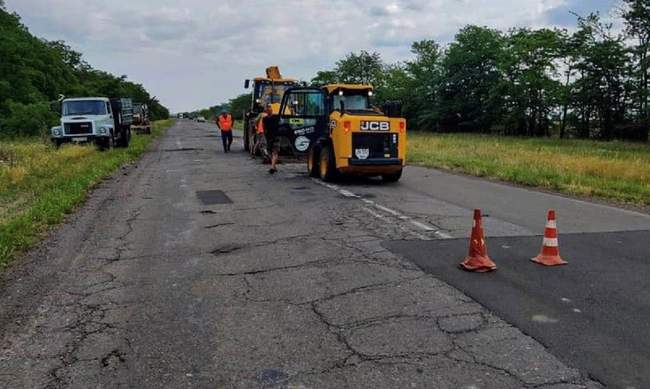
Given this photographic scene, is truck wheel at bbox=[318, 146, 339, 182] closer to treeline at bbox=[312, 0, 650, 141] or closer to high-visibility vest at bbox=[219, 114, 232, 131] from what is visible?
high-visibility vest at bbox=[219, 114, 232, 131]

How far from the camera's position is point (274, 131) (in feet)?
60.7

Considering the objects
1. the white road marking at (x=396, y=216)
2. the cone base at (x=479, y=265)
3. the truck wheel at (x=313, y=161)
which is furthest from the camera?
the truck wheel at (x=313, y=161)

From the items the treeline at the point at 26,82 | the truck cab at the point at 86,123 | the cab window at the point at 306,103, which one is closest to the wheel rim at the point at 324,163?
the cab window at the point at 306,103

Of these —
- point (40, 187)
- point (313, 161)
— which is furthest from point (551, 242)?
point (40, 187)

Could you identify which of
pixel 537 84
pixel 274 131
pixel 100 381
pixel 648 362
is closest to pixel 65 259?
pixel 100 381

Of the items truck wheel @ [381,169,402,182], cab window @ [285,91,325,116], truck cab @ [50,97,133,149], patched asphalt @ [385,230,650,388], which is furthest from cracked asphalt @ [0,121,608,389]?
truck cab @ [50,97,133,149]

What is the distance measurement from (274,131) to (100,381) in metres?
14.9

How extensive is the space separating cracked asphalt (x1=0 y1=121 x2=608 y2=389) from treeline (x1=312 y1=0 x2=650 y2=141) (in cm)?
3874

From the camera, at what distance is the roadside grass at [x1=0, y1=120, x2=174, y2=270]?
28.0 ft

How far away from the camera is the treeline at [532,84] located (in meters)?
42.7

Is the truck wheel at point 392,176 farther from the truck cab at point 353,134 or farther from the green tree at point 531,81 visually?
the green tree at point 531,81

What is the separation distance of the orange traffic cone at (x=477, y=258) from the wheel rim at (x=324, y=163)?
28.9ft

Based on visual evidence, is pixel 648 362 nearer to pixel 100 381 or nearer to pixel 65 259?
pixel 100 381

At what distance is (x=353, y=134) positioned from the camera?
47.6 feet
